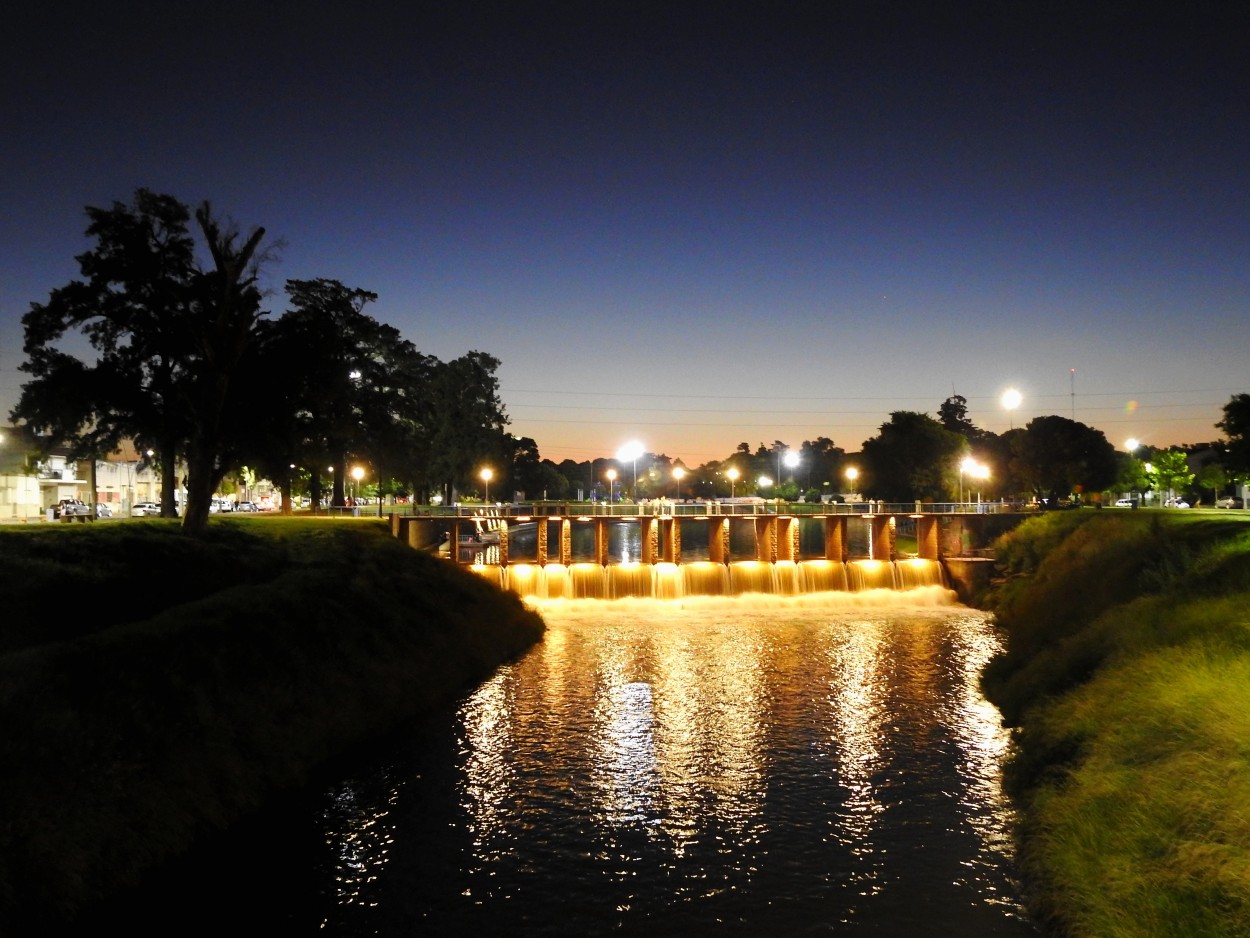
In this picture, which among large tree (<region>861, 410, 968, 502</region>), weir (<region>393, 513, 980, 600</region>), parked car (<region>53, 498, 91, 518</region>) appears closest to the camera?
weir (<region>393, 513, 980, 600</region>)

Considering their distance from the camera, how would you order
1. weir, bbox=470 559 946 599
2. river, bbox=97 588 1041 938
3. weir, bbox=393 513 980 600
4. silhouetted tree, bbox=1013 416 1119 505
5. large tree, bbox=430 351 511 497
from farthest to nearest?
silhouetted tree, bbox=1013 416 1119 505, large tree, bbox=430 351 511 497, weir, bbox=393 513 980 600, weir, bbox=470 559 946 599, river, bbox=97 588 1041 938

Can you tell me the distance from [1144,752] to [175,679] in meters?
20.3

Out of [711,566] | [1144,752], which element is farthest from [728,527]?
[1144,752]

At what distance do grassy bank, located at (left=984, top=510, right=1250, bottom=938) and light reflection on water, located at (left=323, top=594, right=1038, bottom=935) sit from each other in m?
1.08

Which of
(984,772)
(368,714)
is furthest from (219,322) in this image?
(984,772)

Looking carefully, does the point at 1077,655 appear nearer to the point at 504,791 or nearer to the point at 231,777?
the point at 504,791

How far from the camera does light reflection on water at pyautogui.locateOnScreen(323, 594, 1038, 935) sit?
1478cm

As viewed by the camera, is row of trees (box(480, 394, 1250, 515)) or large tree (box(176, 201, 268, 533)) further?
row of trees (box(480, 394, 1250, 515))

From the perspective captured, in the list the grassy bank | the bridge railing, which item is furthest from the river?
the bridge railing

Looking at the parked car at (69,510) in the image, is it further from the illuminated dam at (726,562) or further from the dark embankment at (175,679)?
the dark embankment at (175,679)

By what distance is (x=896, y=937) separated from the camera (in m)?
13.7

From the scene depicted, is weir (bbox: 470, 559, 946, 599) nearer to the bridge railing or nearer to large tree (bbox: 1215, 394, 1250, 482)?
the bridge railing

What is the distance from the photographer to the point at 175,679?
65.9 ft

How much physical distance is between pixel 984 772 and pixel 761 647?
18.9 metres
